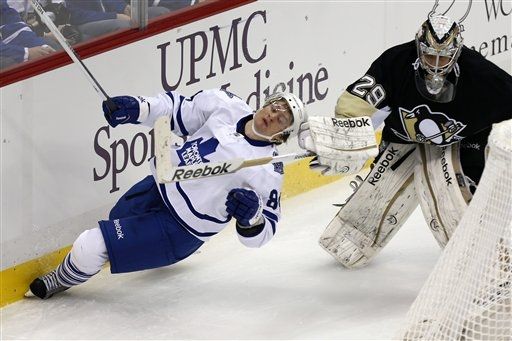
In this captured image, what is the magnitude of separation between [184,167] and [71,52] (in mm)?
677

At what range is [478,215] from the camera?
3646mm

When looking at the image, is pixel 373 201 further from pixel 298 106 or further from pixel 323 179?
pixel 323 179

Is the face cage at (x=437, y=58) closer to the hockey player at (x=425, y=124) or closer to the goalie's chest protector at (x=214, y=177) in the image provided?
the hockey player at (x=425, y=124)

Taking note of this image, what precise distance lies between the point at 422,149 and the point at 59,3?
133cm

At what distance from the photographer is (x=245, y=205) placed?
13.8ft

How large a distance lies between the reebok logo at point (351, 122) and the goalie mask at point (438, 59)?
260mm

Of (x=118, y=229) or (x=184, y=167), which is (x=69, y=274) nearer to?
(x=118, y=229)

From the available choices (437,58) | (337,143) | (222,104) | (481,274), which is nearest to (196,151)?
(222,104)

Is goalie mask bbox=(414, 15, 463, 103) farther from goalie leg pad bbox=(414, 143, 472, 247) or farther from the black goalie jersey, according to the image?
goalie leg pad bbox=(414, 143, 472, 247)

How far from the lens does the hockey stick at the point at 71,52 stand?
441cm

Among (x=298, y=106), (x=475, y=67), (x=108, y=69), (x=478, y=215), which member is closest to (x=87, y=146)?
(x=108, y=69)

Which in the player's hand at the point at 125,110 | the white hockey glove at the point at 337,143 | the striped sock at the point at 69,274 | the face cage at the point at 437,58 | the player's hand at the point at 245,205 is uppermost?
the face cage at the point at 437,58

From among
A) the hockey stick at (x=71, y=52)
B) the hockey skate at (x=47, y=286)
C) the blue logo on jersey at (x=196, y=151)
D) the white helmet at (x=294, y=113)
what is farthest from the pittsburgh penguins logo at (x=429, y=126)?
the hockey skate at (x=47, y=286)

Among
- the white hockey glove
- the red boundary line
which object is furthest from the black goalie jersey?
the red boundary line
